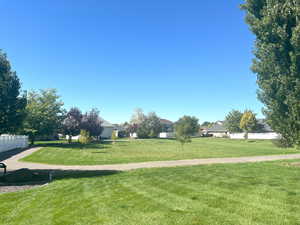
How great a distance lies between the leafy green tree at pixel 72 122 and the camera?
118 feet

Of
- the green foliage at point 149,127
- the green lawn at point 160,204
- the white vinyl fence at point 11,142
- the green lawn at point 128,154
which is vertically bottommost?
the green lawn at point 128,154

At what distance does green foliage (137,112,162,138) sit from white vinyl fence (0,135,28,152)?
37.8 metres

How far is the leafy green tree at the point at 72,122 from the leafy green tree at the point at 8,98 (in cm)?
2309

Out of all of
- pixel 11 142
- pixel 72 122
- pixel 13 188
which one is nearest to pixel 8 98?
pixel 13 188

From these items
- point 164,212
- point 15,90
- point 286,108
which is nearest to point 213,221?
point 164,212

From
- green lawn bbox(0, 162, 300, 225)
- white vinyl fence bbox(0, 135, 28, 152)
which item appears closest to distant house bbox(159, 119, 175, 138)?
white vinyl fence bbox(0, 135, 28, 152)

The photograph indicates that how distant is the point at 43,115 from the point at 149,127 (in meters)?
35.1

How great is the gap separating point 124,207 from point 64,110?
128 feet

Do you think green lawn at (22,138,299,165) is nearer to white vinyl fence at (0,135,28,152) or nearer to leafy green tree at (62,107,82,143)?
white vinyl fence at (0,135,28,152)

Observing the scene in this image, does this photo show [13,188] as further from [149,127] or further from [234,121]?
[234,121]

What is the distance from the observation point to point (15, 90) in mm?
13211

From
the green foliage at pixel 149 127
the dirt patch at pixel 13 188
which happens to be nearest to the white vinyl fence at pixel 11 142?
the dirt patch at pixel 13 188

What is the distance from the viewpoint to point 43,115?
36094 millimetres

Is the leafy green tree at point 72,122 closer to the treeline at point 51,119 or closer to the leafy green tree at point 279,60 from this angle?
the treeline at point 51,119
